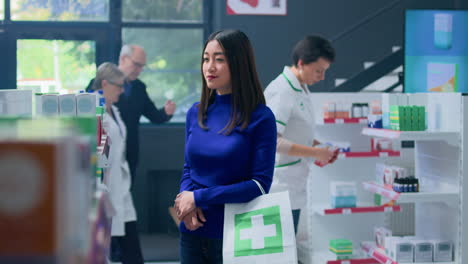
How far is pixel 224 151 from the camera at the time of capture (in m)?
2.05

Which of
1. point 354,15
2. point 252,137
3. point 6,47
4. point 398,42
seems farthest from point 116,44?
point 252,137

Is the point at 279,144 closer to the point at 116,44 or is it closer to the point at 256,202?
the point at 256,202

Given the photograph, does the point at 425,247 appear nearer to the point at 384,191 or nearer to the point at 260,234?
the point at 384,191

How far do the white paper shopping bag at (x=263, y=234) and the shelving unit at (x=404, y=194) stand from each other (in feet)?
6.93

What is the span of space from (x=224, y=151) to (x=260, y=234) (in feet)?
1.02

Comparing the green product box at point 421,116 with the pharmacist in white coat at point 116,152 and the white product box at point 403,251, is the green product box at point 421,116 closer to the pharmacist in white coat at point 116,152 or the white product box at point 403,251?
the white product box at point 403,251

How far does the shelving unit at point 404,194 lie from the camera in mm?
3846

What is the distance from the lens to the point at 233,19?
7.00 m

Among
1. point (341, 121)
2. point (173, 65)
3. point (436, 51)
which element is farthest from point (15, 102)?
point (436, 51)

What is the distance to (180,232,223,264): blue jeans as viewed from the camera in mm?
2080

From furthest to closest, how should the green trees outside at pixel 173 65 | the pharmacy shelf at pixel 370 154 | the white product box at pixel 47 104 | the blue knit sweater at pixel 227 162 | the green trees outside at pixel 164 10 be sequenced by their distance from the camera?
the green trees outside at pixel 173 65
the green trees outside at pixel 164 10
the pharmacy shelf at pixel 370 154
the white product box at pixel 47 104
the blue knit sweater at pixel 227 162

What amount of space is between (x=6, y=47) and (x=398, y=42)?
14.4ft

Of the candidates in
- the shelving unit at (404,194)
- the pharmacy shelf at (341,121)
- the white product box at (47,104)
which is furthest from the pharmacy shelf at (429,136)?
the white product box at (47,104)

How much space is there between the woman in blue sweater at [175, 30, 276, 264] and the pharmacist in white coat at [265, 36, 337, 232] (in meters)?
1.21
